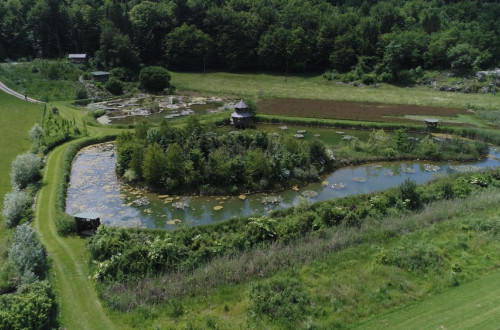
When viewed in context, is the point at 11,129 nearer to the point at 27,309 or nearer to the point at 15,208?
the point at 15,208

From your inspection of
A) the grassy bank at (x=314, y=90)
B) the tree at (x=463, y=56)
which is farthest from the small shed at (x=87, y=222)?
the tree at (x=463, y=56)

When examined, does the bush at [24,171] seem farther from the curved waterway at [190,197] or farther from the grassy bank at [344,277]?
the grassy bank at [344,277]

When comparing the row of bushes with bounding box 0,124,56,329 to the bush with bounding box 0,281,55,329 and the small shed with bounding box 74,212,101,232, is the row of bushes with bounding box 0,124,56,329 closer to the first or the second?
the bush with bounding box 0,281,55,329

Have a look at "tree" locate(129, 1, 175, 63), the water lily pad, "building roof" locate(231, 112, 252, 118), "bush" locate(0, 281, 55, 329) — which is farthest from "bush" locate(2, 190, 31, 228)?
"tree" locate(129, 1, 175, 63)

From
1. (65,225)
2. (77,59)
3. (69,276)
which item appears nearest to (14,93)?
(77,59)

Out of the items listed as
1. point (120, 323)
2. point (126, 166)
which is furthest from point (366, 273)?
point (126, 166)

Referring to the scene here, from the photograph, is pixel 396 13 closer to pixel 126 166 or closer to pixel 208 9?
pixel 208 9
